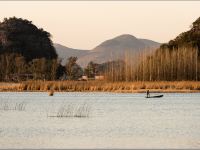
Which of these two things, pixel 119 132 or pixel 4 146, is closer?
pixel 4 146

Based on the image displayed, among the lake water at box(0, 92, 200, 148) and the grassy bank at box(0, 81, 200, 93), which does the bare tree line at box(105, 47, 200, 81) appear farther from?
the lake water at box(0, 92, 200, 148)

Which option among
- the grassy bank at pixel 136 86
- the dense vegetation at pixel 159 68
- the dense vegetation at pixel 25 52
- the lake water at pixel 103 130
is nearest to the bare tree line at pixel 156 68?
the dense vegetation at pixel 159 68

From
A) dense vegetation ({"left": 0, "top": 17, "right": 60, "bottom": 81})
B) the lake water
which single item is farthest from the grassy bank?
the lake water

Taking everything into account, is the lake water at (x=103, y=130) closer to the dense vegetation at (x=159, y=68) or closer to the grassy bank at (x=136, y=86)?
the grassy bank at (x=136, y=86)

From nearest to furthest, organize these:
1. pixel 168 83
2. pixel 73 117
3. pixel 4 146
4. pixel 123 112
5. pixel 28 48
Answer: pixel 4 146
pixel 73 117
pixel 123 112
pixel 168 83
pixel 28 48

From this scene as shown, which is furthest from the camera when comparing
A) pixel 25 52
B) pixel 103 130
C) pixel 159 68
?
pixel 25 52

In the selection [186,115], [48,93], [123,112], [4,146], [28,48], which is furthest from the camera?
[28,48]

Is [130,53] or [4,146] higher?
[130,53]

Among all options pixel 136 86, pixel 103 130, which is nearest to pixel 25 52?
pixel 136 86

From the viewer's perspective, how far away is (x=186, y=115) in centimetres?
3984

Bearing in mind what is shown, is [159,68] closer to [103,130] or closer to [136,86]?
[136,86]

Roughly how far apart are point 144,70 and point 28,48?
1830 inches

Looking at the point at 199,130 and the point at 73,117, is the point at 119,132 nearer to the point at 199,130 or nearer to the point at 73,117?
the point at 199,130

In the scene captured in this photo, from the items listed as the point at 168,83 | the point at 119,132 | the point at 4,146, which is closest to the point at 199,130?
the point at 119,132
